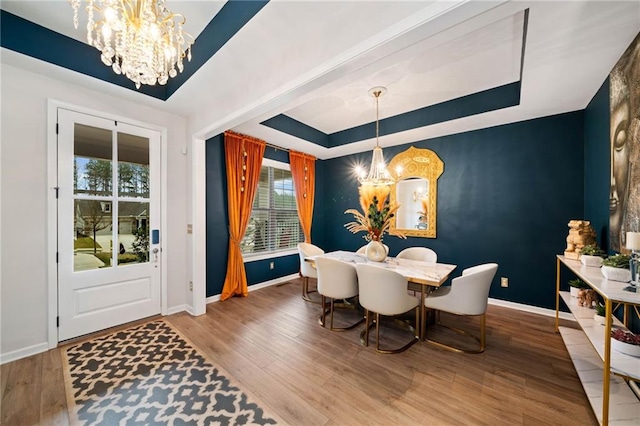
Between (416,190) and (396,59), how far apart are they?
281cm

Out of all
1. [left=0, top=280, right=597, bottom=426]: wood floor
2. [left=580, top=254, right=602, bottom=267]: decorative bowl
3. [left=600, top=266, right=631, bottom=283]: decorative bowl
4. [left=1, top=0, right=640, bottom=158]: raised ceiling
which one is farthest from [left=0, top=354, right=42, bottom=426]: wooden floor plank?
[left=580, top=254, right=602, bottom=267]: decorative bowl

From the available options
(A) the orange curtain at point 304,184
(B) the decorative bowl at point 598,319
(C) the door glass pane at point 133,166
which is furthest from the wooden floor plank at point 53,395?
(B) the decorative bowl at point 598,319

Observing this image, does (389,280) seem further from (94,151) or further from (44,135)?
(44,135)

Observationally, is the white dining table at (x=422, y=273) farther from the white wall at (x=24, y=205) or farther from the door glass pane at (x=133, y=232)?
the white wall at (x=24, y=205)

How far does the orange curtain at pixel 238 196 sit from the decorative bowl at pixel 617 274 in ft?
12.7

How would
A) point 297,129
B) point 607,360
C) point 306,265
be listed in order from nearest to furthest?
1. point 607,360
2. point 306,265
3. point 297,129

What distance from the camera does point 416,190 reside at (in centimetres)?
414

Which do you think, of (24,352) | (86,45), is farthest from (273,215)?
(24,352)

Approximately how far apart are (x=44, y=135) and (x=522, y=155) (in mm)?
5582

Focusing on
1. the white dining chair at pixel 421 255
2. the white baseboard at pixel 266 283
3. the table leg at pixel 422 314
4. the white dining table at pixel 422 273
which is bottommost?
the white baseboard at pixel 266 283

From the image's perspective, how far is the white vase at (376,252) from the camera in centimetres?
296

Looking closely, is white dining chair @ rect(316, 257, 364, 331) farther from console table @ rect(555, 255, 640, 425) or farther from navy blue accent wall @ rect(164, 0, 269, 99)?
navy blue accent wall @ rect(164, 0, 269, 99)

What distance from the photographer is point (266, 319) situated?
297cm

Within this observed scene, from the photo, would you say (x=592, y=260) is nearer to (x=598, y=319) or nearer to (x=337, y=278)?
(x=598, y=319)
